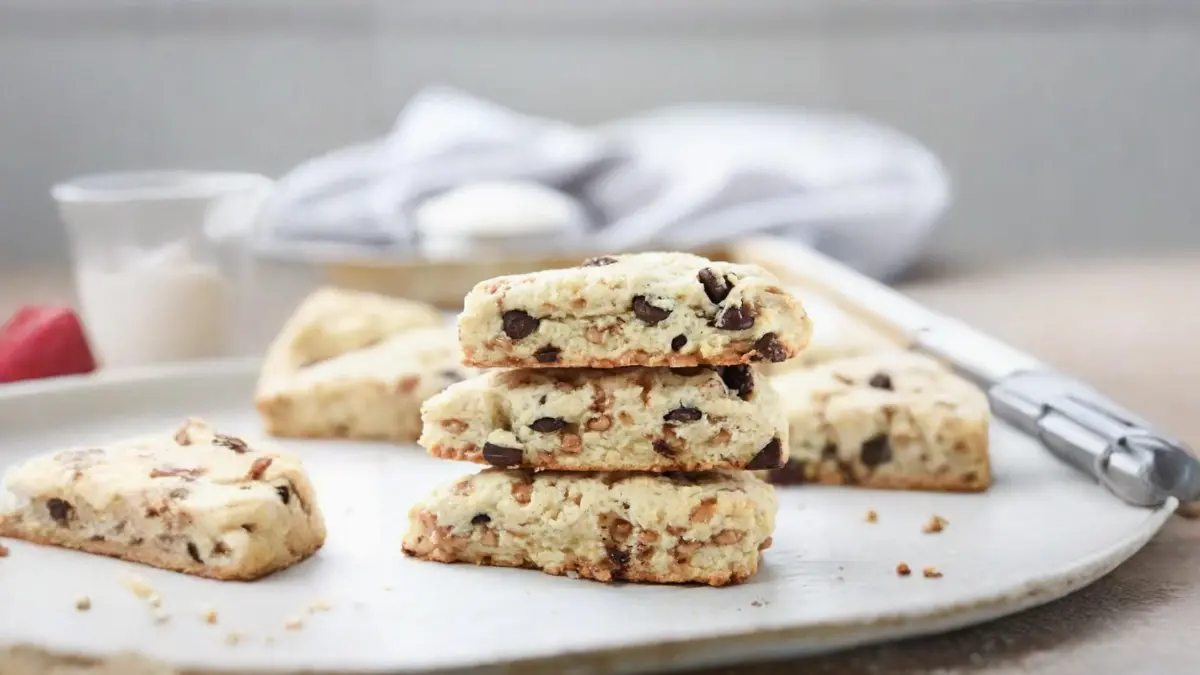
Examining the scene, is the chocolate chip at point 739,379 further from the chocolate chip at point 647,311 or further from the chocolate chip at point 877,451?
the chocolate chip at point 877,451

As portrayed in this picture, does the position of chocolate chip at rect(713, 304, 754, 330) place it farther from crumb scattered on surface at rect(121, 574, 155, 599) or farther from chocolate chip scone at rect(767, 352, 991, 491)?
crumb scattered on surface at rect(121, 574, 155, 599)

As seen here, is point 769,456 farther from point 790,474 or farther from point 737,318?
point 790,474

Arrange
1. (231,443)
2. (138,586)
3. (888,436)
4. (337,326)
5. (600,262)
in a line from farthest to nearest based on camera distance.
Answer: (337,326) → (888,436) → (231,443) → (600,262) → (138,586)

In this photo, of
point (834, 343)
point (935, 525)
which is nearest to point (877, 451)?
point (935, 525)

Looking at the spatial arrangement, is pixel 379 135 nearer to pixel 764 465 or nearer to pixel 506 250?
pixel 506 250

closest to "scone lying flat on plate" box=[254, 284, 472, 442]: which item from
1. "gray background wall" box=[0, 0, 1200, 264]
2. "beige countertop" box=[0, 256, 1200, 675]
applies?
"beige countertop" box=[0, 256, 1200, 675]

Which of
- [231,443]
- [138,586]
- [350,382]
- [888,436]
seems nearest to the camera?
[138,586]
